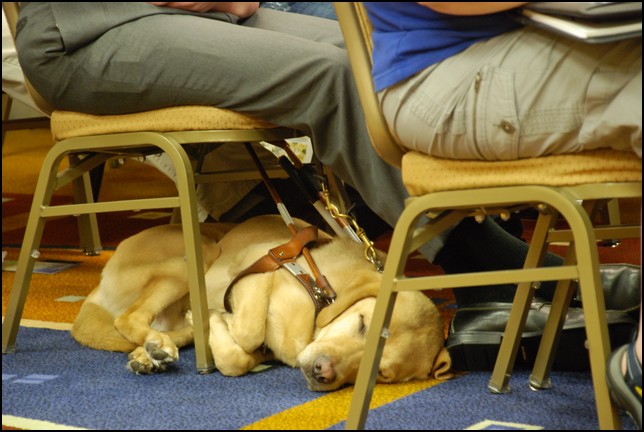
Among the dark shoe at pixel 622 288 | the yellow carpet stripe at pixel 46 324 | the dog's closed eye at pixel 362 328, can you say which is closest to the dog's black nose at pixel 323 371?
the dog's closed eye at pixel 362 328

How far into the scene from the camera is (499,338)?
5.83 feet

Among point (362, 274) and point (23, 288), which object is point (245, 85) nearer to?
point (362, 274)

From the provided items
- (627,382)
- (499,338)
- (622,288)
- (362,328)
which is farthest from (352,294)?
(627,382)

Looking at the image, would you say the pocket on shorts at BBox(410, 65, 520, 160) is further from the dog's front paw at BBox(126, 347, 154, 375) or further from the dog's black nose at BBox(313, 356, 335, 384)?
the dog's front paw at BBox(126, 347, 154, 375)

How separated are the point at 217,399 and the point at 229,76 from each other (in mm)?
629

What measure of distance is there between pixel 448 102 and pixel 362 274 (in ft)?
2.42

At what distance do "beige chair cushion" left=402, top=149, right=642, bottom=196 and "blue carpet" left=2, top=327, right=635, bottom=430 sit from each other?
16.4 inches

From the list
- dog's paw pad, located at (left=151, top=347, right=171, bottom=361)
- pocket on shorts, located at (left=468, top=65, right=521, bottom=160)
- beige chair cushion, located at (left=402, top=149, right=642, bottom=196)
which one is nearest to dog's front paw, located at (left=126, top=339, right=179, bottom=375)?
dog's paw pad, located at (left=151, top=347, right=171, bottom=361)

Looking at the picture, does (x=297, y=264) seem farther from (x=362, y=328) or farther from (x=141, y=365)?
(x=141, y=365)

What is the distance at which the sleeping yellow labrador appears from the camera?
181 cm

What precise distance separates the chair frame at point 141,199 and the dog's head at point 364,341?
0.24 metres

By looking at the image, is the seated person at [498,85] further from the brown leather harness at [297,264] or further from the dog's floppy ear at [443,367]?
the brown leather harness at [297,264]

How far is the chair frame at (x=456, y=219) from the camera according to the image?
49.0 inches

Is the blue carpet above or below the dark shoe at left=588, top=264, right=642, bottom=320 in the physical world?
below
